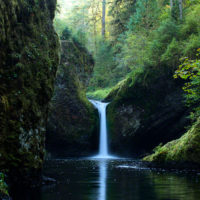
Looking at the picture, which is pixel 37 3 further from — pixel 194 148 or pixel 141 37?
pixel 141 37

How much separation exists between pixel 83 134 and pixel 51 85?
36.2 ft

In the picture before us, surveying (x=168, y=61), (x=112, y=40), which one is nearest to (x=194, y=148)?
(x=168, y=61)

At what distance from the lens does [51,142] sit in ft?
63.4

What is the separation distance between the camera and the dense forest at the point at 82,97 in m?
7.24

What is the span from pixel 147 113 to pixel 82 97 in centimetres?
494

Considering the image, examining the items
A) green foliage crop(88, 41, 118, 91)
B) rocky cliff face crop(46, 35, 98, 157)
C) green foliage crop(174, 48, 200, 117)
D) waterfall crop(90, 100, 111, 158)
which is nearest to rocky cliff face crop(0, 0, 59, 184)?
green foliage crop(174, 48, 200, 117)

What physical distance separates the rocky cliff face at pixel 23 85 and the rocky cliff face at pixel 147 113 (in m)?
10.4

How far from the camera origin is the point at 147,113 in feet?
61.2

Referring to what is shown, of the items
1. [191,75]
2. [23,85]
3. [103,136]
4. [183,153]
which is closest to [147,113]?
[103,136]

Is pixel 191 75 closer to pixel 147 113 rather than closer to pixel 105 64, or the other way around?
pixel 147 113

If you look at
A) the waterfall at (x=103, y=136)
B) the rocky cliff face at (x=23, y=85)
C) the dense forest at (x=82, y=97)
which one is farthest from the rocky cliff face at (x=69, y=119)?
the rocky cliff face at (x=23, y=85)

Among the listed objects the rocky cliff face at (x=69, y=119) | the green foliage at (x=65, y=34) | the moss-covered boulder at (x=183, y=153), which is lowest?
the moss-covered boulder at (x=183, y=153)

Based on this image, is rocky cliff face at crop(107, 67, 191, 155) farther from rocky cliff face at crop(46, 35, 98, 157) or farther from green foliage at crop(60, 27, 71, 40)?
green foliage at crop(60, 27, 71, 40)

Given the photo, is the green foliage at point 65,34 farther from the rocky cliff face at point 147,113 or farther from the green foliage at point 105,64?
the green foliage at point 105,64
